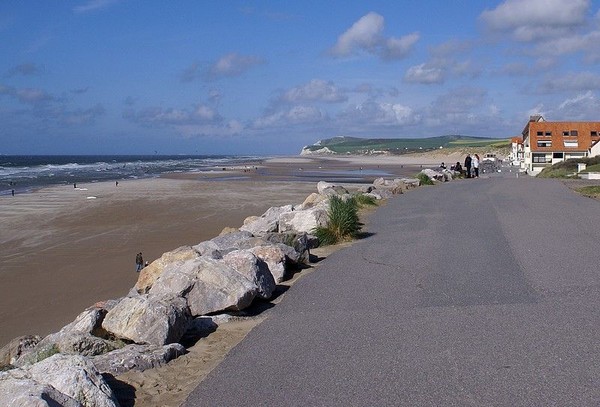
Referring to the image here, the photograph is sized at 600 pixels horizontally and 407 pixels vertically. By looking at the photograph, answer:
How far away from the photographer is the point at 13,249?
21.1m

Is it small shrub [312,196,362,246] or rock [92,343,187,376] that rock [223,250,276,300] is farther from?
small shrub [312,196,362,246]

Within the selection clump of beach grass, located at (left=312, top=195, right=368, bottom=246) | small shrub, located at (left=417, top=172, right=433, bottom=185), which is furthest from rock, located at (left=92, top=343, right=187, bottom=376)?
small shrub, located at (left=417, top=172, right=433, bottom=185)

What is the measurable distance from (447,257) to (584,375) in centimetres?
599

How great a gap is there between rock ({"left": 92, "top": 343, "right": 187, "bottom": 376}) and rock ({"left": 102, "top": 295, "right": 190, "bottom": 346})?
18 cm

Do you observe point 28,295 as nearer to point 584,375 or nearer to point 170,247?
point 170,247

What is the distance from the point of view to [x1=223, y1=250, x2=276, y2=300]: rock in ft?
29.4

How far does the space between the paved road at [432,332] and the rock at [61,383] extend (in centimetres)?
82

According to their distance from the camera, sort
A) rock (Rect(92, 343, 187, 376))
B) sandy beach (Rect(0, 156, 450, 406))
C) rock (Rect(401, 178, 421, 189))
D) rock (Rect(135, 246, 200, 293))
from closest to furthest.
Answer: rock (Rect(92, 343, 187, 376))
sandy beach (Rect(0, 156, 450, 406))
rock (Rect(135, 246, 200, 293))
rock (Rect(401, 178, 421, 189))

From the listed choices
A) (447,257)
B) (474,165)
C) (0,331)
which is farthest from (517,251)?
(474,165)

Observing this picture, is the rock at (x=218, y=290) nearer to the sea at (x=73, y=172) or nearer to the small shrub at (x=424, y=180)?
the small shrub at (x=424, y=180)

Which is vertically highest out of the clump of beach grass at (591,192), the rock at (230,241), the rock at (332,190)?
the rock at (332,190)

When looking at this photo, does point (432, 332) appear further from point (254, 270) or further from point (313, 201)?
point (313, 201)

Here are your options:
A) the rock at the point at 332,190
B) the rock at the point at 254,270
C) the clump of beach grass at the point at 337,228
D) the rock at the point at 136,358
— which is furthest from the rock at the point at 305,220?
the rock at the point at 136,358

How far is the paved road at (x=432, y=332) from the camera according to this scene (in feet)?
17.8
